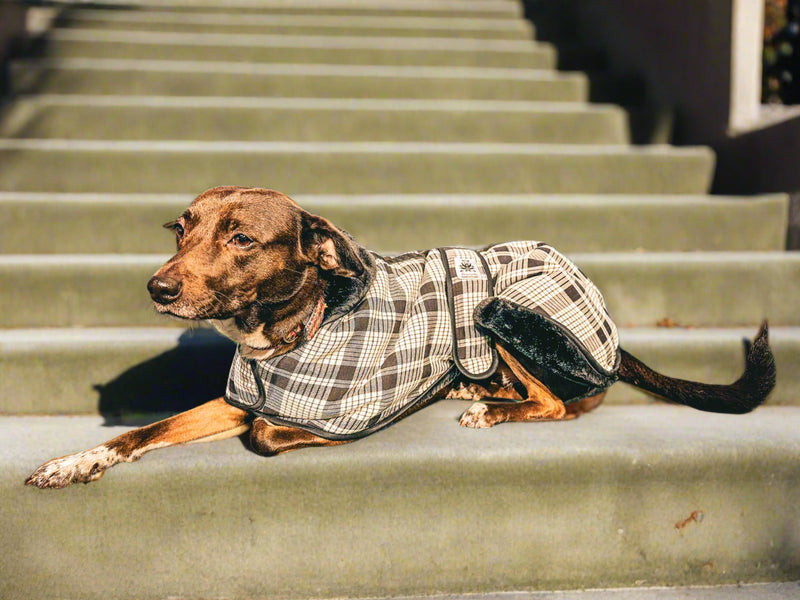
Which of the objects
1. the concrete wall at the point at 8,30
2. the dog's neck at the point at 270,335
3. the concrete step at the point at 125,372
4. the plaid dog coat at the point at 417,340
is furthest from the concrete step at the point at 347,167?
the dog's neck at the point at 270,335

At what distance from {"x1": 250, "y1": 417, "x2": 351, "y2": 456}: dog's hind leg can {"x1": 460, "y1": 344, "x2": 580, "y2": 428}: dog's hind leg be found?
1.31 feet

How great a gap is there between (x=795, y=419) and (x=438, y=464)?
3.85ft

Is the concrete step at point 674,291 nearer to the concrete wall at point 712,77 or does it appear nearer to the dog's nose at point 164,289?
the concrete wall at point 712,77

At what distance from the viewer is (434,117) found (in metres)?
3.21

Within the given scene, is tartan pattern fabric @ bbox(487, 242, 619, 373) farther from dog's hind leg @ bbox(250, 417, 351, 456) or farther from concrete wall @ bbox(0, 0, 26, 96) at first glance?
concrete wall @ bbox(0, 0, 26, 96)

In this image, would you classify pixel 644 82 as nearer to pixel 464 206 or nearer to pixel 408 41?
pixel 408 41

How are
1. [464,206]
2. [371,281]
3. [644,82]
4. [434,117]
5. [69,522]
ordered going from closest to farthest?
[69,522]
[371,281]
[464,206]
[434,117]
[644,82]

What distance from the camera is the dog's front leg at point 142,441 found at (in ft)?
4.75

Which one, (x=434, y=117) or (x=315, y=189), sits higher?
(x=434, y=117)

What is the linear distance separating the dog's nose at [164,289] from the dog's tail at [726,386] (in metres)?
1.29

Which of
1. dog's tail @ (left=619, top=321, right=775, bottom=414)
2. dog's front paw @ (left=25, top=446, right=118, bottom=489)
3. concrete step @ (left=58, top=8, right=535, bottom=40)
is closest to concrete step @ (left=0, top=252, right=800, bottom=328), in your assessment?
dog's tail @ (left=619, top=321, right=775, bottom=414)

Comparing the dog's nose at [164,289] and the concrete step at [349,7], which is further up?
the concrete step at [349,7]

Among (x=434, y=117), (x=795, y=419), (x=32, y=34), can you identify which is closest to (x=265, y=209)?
(x=795, y=419)

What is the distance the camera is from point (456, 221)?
2.54 m
